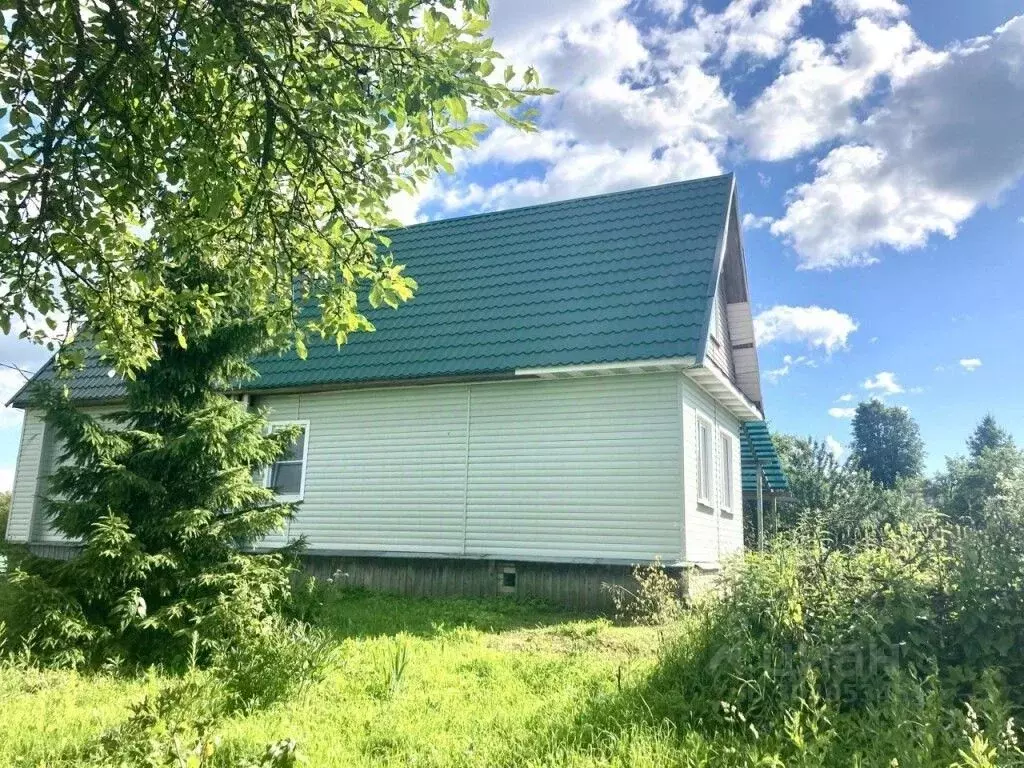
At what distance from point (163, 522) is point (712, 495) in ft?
31.2

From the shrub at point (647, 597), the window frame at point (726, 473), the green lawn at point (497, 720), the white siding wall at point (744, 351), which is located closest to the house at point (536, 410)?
the window frame at point (726, 473)

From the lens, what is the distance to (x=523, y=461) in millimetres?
12258

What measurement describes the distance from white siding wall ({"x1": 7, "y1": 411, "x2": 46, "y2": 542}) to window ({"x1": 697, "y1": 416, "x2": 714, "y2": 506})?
15254mm

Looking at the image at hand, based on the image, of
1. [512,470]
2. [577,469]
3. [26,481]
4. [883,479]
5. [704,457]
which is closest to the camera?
[577,469]

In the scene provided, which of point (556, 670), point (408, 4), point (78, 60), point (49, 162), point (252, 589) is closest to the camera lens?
point (408, 4)

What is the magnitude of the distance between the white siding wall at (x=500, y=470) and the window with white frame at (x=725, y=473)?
3.80 meters

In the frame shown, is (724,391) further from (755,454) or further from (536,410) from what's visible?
(755,454)

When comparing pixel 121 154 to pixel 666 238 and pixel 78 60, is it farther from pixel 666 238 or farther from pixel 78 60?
pixel 666 238

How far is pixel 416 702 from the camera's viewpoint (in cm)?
588

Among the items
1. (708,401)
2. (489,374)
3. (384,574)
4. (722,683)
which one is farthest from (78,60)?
(708,401)

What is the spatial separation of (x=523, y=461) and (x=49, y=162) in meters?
8.33

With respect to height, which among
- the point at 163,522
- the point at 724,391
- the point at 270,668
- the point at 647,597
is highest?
the point at 724,391

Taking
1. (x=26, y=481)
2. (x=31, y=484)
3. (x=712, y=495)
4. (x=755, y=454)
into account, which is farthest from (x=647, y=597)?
(x=26, y=481)

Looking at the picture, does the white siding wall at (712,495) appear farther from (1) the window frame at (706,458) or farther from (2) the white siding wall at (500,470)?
(2) the white siding wall at (500,470)
